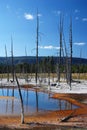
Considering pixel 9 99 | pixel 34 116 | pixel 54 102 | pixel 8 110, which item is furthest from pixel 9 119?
pixel 9 99

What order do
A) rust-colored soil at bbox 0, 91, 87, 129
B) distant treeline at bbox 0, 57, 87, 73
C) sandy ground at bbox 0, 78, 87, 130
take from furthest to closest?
1. distant treeline at bbox 0, 57, 87, 73
2. rust-colored soil at bbox 0, 91, 87, 129
3. sandy ground at bbox 0, 78, 87, 130

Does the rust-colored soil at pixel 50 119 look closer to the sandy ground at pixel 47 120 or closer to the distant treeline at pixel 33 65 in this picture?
the sandy ground at pixel 47 120

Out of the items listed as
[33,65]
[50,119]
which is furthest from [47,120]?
[33,65]

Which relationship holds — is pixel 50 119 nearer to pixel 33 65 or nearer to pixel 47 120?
pixel 47 120

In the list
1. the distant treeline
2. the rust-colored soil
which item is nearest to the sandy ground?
the rust-colored soil

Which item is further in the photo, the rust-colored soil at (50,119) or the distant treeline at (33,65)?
the distant treeline at (33,65)

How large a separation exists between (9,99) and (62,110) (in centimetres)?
1087

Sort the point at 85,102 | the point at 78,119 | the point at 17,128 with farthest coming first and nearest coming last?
the point at 85,102 → the point at 78,119 → the point at 17,128

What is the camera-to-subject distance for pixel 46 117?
88.2 ft

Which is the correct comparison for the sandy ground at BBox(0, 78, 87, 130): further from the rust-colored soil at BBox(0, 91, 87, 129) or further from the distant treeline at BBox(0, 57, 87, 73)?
the distant treeline at BBox(0, 57, 87, 73)

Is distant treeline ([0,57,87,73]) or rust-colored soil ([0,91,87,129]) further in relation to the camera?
distant treeline ([0,57,87,73])

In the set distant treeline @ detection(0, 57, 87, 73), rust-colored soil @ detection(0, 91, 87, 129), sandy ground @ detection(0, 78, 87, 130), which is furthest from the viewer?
distant treeline @ detection(0, 57, 87, 73)

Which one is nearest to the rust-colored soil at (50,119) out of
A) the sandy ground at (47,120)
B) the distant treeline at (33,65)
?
the sandy ground at (47,120)

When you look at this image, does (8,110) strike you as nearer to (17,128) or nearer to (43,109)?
(43,109)
